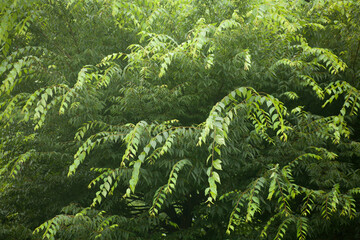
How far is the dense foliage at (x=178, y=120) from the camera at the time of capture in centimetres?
377

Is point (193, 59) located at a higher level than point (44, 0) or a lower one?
lower

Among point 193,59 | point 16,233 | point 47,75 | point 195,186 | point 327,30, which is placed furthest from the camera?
point 327,30

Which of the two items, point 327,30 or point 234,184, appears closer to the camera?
point 234,184

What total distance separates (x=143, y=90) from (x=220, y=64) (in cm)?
106

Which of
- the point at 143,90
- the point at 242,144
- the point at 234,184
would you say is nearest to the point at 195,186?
the point at 234,184

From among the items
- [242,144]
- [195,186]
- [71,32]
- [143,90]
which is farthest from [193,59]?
[71,32]

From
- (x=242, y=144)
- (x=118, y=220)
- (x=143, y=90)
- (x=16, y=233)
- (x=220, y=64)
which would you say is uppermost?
(x=220, y=64)

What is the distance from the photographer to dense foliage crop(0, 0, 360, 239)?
3.77 metres

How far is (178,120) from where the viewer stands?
3.81 metres

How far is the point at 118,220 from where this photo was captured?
4051mm

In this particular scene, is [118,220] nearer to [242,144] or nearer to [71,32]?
[242,144]

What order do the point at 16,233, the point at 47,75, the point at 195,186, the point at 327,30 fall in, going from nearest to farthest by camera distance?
the point at 47,75, the point at 195,186, the point at 16,233, the point at 327,30

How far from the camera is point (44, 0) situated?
4.47 m

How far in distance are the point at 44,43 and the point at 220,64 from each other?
9.36 feet
